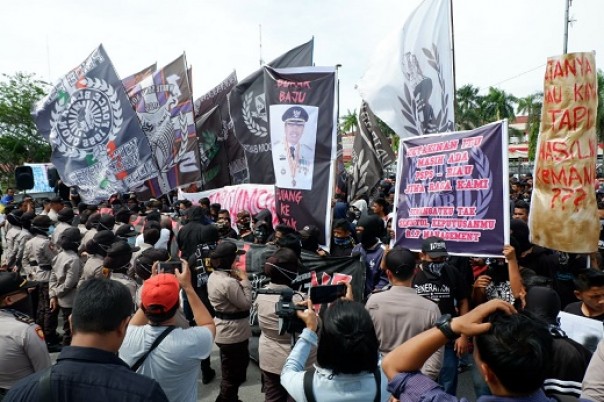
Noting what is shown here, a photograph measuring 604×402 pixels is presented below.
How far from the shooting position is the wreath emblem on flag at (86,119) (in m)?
9.87

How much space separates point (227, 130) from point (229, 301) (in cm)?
859

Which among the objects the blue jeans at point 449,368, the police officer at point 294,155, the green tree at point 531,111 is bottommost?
the blue jeans at point 449,368

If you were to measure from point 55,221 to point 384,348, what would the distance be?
7.81m

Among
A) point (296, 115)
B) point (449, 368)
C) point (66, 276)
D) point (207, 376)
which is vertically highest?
point (296, 115)

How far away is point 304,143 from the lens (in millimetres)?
5863

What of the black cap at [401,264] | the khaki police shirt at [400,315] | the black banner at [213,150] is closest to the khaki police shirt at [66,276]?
the khaki police shirt at [400,315]

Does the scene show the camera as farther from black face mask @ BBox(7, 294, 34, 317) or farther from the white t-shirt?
black face mask @ BBox(7, 294, 34, 317)

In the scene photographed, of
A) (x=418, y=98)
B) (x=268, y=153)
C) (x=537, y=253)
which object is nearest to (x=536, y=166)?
(x=537, y=253)

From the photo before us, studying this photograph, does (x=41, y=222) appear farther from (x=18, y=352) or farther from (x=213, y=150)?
(x=213, y=150)

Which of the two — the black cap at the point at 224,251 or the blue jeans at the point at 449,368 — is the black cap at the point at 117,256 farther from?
the blue jeans at the point at 449,368

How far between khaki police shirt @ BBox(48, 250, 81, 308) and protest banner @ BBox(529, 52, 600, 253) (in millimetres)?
5167

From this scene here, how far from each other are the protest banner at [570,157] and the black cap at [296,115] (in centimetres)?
293

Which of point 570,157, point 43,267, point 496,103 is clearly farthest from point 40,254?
point 496,103

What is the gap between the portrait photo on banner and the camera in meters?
5.83
